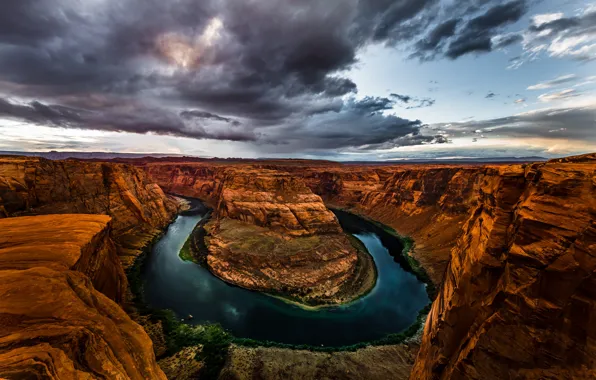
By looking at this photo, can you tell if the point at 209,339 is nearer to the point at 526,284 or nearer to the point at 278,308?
the point at 278,308

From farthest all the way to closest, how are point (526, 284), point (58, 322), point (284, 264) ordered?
point (284, 264) → point (58, 322) → point (526, 284)

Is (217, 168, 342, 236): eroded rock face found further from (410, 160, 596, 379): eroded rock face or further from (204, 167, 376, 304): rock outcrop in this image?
(410, 160, 596, 379): eroded rock face

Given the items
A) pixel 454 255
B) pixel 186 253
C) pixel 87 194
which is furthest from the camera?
pixel 186 253

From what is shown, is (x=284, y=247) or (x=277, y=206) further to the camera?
(x=277, y=206)

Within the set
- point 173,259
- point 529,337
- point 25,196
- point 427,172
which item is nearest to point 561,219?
point 529,337

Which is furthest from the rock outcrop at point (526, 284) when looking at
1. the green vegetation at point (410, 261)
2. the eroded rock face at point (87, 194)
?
the eroded rock face at point (87, 194)

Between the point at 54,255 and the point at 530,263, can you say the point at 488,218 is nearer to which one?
the point at 530,263

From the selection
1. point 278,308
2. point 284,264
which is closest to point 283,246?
point 284,264
